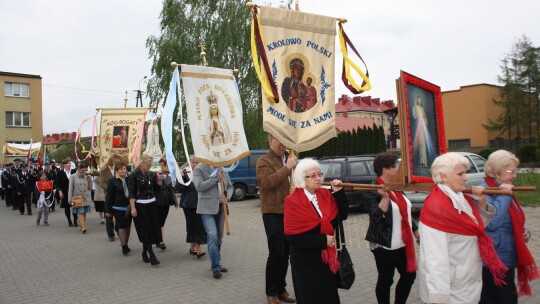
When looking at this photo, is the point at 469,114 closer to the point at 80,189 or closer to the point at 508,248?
the point at 80,189

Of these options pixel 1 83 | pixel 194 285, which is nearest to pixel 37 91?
pixel 1 83

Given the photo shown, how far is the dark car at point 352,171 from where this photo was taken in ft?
42.3

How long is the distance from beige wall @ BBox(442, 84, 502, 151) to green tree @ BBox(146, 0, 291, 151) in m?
24.2

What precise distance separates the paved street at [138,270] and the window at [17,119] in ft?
127

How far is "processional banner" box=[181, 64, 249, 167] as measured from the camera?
20.2ft

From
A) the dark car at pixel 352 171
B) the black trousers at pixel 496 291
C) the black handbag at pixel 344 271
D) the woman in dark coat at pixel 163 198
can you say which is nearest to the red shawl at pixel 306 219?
the black handbag at pixel 344 271

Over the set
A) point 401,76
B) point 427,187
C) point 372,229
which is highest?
point 401,76

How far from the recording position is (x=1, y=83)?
44.8m

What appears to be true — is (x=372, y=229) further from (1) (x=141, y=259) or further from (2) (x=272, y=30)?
(1) (x=141, y=259)

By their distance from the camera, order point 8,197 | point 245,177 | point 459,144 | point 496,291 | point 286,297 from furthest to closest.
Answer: point 459,144
point 8,197
point 245,177
point 286,297
point 496,291

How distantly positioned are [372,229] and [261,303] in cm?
194

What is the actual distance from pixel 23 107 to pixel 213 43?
29.2m

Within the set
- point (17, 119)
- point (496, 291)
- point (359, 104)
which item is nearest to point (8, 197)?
point (496, 291)

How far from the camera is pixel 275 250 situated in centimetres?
515
